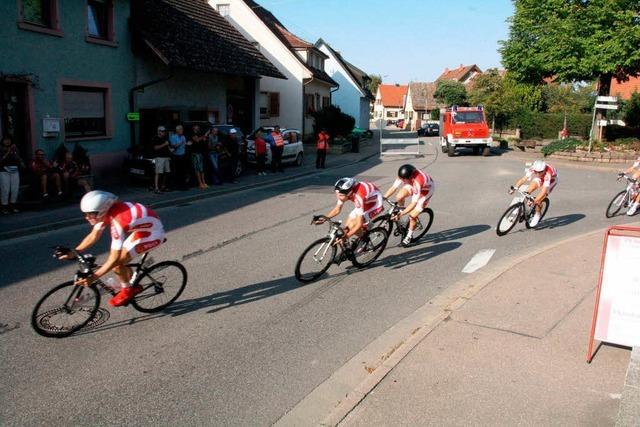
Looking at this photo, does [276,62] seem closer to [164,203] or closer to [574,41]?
[574,41]

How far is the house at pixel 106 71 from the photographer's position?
14008 millimetres

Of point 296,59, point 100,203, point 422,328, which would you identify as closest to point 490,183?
point 422,328

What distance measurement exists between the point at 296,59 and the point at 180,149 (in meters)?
21.6

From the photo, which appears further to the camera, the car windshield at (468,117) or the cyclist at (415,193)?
the car windshield at (468,117)

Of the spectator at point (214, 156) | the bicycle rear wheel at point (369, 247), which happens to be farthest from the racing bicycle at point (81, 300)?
→ the spectator at point (214, 156)

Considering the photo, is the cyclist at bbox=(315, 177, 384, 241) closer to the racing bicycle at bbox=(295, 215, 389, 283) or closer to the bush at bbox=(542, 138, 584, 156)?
the racing bicycle at bbox=(295, 215, 389, 283)

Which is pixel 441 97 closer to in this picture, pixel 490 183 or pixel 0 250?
pixel 490 183

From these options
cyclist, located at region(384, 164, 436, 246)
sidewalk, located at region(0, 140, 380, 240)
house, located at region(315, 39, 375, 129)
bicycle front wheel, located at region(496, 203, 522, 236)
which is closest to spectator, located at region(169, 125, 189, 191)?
sidewalk, located at region(0, 140, 380, 240)

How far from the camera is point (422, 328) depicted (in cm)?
566

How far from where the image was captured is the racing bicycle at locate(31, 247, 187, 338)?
5.64 m

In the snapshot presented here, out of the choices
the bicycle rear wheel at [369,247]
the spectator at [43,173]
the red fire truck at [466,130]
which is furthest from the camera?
the red fire truck at [466,130]

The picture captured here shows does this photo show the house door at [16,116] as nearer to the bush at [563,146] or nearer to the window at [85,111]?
Result: the window at [85,111]

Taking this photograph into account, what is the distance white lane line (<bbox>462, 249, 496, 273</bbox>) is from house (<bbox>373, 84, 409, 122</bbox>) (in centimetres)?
11330

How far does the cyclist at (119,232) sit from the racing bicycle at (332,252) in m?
2.09
